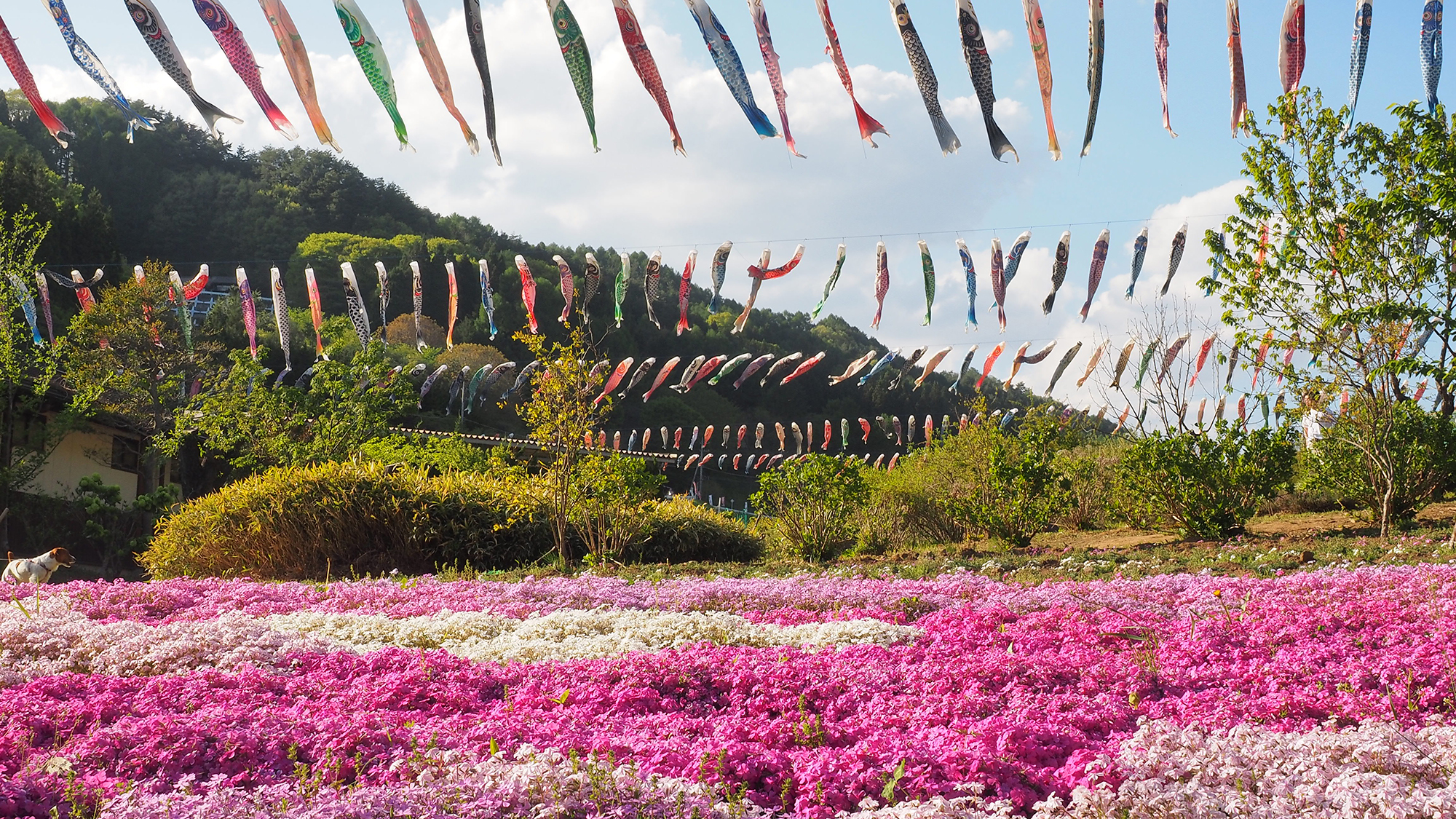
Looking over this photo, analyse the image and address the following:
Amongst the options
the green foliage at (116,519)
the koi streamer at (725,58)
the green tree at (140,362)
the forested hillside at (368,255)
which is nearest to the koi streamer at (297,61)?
the koi streamer at (725,58)

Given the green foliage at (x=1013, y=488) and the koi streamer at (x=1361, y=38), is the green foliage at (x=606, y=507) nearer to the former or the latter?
the green foliage at (x=1013, y=488)

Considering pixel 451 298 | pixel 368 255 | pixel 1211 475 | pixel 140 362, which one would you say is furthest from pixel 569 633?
pixel 368 255

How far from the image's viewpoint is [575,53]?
678cm

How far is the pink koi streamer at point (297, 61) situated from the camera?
6.14 m

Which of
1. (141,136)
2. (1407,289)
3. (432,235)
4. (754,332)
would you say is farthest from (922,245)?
(141,136)

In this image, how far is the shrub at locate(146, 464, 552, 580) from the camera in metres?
9.98

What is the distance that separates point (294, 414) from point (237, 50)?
14.7 m

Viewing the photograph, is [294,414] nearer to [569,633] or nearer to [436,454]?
[436,454]

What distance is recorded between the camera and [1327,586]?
5770mm

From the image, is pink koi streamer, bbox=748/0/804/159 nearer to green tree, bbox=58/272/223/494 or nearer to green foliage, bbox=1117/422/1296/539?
green foliage, bbox=1117/422/1296/539

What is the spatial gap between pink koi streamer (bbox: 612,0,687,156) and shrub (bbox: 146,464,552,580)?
500 cm

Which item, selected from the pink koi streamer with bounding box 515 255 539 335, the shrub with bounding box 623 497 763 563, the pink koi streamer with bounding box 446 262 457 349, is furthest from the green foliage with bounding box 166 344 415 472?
the shrub with bounding box 623 497 763 563

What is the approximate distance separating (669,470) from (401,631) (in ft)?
132

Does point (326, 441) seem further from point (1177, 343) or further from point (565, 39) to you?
point (1177, 343)
